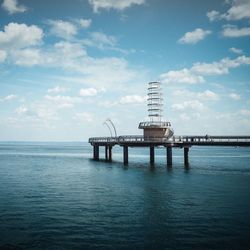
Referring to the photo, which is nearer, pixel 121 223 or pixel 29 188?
pixel 121 223

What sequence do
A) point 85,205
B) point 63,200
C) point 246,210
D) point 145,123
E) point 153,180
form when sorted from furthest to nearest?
point 145,123
point 153,180
point 63,200
point 85,205
point 246,210

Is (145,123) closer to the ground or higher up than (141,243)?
higher up

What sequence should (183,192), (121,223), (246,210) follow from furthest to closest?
1. (183,192)
2. (246,210)
3. (121,223)

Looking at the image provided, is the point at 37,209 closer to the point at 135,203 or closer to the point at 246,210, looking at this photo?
the point at 135,203

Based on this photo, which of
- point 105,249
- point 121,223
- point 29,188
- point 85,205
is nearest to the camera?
point 105,249

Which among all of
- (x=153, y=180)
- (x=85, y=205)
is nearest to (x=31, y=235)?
(x=85, y=205)

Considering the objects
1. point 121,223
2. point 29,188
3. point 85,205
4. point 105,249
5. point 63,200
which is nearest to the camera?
point 105,249

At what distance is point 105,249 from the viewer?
1573cm

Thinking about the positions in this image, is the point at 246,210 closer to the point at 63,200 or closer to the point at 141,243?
the point at 141,243

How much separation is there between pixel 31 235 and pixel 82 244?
349 centimetres

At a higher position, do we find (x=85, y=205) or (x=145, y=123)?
(x=145, y=123)

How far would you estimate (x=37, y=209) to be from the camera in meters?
24.1

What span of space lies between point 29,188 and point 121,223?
1801cm

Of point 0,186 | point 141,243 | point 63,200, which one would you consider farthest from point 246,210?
point 0,186
